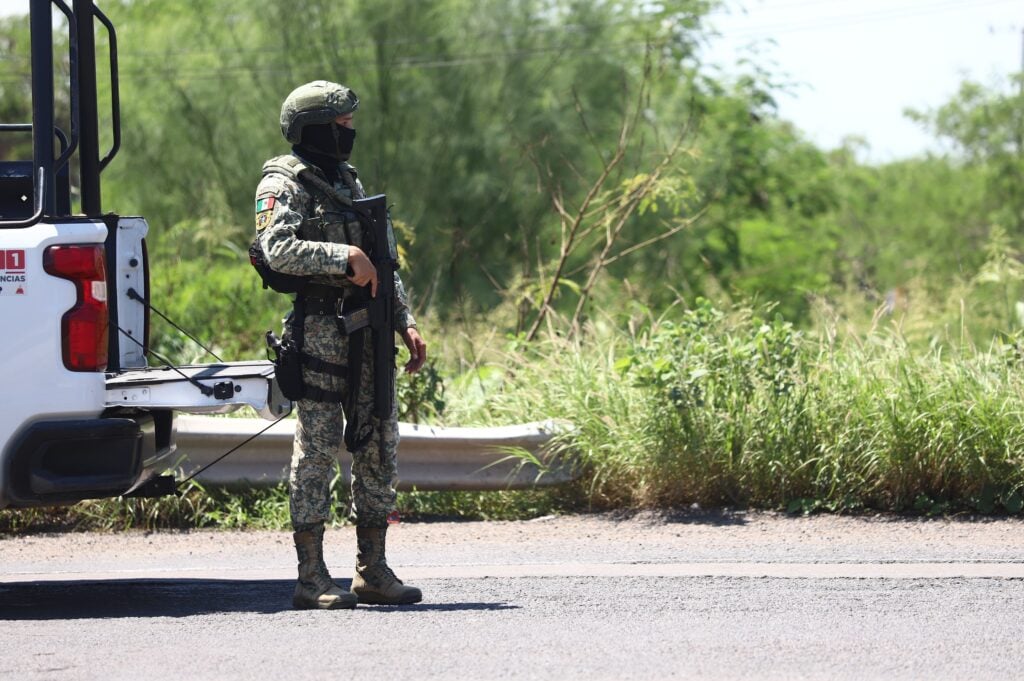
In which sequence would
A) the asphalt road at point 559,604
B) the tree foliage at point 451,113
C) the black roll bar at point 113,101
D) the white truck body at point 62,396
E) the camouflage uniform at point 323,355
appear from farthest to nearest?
the tree foliage at point 451,113 < the black roll bar at point 113,101 < the camouflage uniform at point 323,355 < the white truck body at point 62,396 < the asphalt road at point 559,604

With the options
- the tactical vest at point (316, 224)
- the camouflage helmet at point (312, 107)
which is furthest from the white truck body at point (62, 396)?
the camouflage helmet at point (312, 107)

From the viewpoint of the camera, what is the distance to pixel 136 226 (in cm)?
596

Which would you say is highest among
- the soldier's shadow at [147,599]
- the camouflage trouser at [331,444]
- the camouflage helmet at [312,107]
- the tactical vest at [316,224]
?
the camouflage helmet at [312,107]

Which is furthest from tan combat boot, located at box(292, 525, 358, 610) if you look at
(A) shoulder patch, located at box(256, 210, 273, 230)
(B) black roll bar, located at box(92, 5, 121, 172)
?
(B) black roll bar, located at box(92, 5, 121, 172)

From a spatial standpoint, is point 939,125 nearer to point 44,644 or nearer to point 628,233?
point 628,233

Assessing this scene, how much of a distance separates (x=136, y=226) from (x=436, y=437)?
2.38 m

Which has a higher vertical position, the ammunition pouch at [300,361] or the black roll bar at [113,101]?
the black roll bar at [113,101]

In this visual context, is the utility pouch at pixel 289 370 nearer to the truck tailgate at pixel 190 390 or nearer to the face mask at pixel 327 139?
the truck tailgate at pixel 190 390

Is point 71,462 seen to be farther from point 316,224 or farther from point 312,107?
point 312,107

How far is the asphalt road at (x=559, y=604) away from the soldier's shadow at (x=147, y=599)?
0.02 m

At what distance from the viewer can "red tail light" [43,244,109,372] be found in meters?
5.25

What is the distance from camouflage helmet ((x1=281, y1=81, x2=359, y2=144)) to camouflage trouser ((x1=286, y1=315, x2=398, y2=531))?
77 cm

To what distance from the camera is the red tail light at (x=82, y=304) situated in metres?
5.25

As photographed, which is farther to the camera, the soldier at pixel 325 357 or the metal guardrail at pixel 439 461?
the metal guardrail at pixel 439 461
